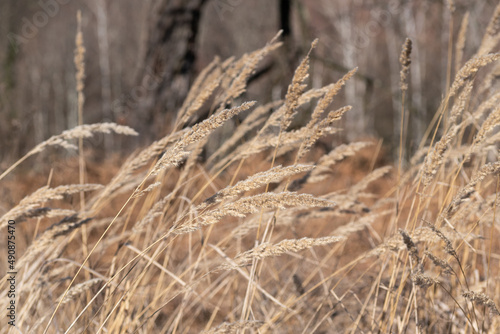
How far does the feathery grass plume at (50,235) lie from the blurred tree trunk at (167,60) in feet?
9.40

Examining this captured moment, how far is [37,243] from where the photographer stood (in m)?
1.06

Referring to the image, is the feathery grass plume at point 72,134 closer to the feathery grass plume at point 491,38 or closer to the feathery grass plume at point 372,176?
the feathery grass plume at point 372,176

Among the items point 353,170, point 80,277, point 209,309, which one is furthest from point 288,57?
point 80,277

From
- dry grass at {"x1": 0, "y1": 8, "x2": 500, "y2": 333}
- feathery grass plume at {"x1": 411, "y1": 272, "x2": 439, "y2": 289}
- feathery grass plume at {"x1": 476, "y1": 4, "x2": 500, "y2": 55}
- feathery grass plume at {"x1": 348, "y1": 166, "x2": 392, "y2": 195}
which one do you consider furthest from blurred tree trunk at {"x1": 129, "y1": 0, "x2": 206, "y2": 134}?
feathery grass plume at {"x1": 411, "y1": 272, "x2": 439, "y2": 289}

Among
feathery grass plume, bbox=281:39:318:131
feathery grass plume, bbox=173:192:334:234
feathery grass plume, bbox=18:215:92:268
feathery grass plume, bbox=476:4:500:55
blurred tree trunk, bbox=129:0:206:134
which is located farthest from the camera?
blurred tree trunk, bbox=129:0:206:134

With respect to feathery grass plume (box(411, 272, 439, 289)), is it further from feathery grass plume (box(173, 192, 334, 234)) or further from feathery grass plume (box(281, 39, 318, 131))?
feathery grass plume (box(281, 39, 318, 131))

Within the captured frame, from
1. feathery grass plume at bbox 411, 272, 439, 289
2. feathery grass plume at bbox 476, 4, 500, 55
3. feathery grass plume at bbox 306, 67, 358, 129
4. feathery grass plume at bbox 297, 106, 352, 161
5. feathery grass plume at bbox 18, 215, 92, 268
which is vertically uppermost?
feathery grass plume at bbox 476, 4, 500, 55

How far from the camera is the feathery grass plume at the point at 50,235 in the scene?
3.43 feet

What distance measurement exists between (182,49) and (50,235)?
3.21 metres

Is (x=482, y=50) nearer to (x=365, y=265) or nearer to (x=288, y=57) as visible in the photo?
(x=365, y=265)

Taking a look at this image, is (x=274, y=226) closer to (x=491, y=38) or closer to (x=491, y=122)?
(x=491, y=122)

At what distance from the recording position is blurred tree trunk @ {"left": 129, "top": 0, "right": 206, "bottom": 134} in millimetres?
4008

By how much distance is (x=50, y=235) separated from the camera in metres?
1.09

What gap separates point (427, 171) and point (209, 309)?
1.39m
